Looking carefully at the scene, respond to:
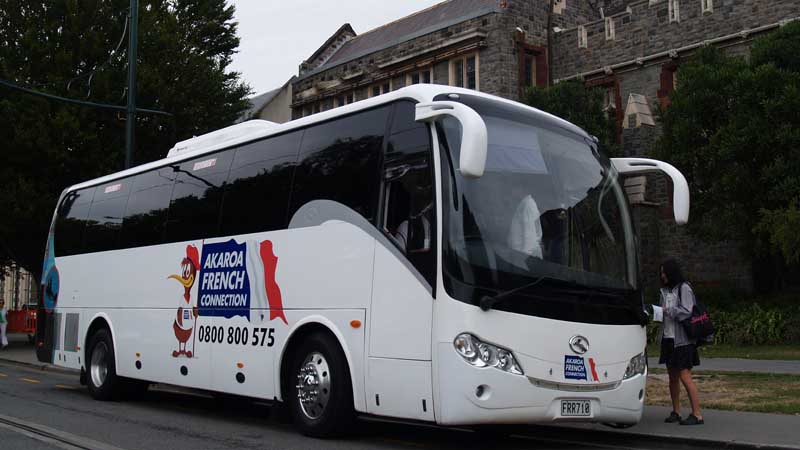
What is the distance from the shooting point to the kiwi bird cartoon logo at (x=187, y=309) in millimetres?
11773

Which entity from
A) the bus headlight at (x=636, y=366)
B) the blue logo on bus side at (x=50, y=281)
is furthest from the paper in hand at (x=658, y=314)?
the blue logo on bus side at (x=50, y=281)

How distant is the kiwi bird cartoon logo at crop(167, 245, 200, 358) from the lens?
11773mm

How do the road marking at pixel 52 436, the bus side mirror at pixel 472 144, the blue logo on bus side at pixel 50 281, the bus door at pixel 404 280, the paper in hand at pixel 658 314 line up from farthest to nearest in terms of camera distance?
1. the blue logo on bus side at pixel 50 281
2. the paper in hand at pixel 658 314
3. the road marking at pixel 52 436
4. the bus door at pixel 404 280
5. the bus side mirror at pixel 472 144

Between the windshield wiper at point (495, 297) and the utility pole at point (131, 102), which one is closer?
the windshield wiper at point (495, 297)

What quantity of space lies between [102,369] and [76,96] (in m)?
16.2

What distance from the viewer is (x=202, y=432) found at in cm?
1001

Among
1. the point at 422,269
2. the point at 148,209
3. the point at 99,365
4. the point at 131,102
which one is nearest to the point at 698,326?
the point at 422,269

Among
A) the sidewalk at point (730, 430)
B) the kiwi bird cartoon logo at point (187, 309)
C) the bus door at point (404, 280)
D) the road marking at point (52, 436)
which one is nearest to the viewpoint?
the bus door at point (404, 280)

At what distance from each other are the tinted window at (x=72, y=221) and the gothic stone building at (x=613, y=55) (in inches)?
763

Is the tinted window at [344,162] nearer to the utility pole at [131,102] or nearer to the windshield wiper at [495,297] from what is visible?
the windshield wiper at [495,297]

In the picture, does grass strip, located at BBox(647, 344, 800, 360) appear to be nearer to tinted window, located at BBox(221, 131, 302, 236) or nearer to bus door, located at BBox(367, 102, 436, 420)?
tinted window, located at BBox(221, 131, 302, 236)

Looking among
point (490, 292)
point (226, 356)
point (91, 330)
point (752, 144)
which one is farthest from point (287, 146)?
point (752, 144)

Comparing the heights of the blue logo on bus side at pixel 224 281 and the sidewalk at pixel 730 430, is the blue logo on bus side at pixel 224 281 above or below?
above

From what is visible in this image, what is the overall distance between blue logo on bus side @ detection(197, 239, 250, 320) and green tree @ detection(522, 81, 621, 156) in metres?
20.0
